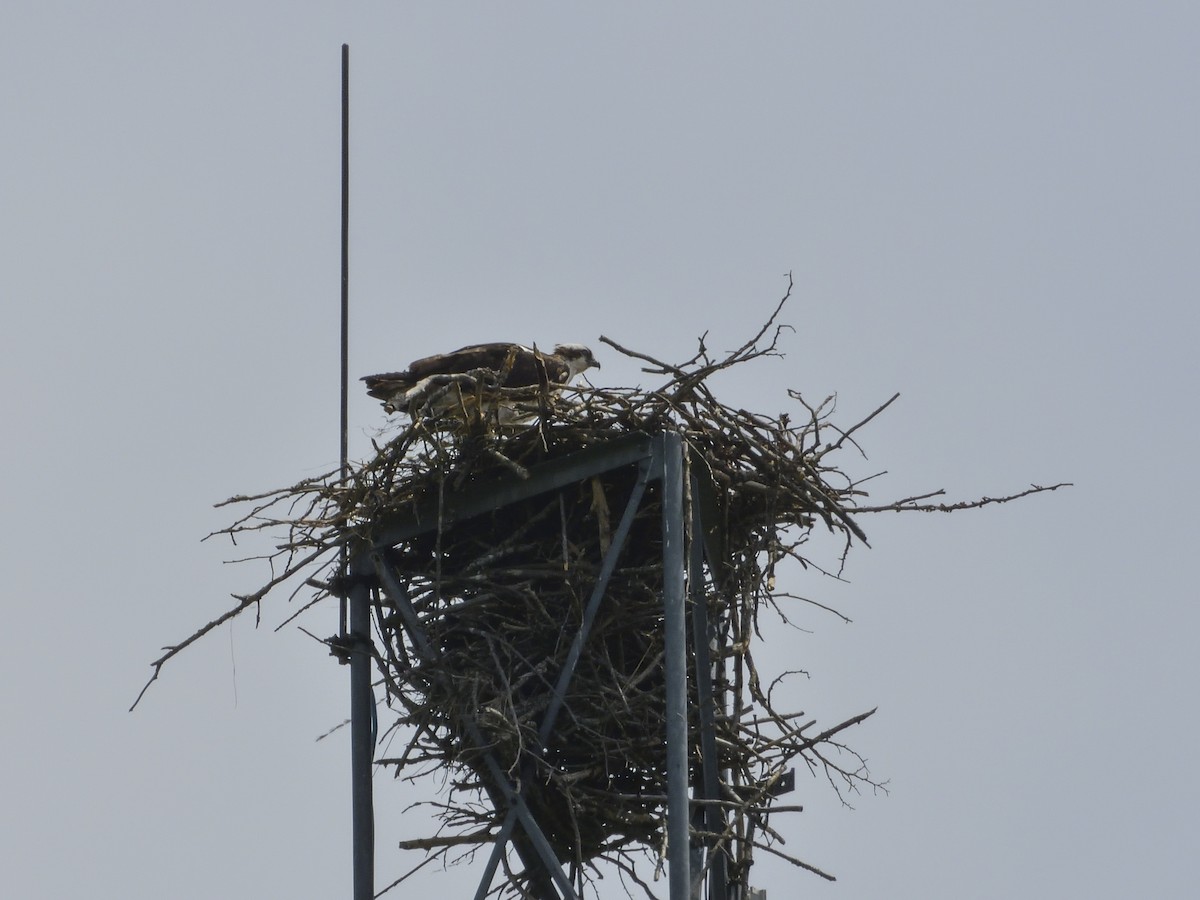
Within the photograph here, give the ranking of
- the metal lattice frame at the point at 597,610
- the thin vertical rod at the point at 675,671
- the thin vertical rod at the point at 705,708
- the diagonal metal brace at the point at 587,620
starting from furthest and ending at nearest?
the thin vertical rod at the point at 705,708
the diagonal metal brace at the point at 587,620
the metal lattice frame at the point at 597,610
the thin vertical rod at the point at 675,671

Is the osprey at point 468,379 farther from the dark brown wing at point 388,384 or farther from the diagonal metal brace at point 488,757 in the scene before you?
the diagonal metal brace at point 488,757

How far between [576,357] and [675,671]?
3809mm

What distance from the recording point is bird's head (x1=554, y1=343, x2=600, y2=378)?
9703 millimetres

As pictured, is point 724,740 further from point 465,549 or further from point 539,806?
point 465,549

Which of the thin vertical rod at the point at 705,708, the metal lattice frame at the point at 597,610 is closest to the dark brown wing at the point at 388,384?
the metal lattice frame at the point at 597,610

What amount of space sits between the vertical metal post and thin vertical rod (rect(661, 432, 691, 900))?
1369mm

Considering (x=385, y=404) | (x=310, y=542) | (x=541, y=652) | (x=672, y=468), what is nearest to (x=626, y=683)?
(x=541, y=652)

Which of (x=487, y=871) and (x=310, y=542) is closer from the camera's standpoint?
(x=487, y=871)

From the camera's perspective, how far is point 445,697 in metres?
7.01

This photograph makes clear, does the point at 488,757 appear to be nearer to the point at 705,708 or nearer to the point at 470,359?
the point at 705,708

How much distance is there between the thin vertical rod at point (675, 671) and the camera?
19.6ft

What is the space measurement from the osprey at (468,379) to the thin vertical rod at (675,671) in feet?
2.65

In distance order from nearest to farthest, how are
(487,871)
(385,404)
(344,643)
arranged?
(487,871), (344,643), (385,404)

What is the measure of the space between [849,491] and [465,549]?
1.62 metres
